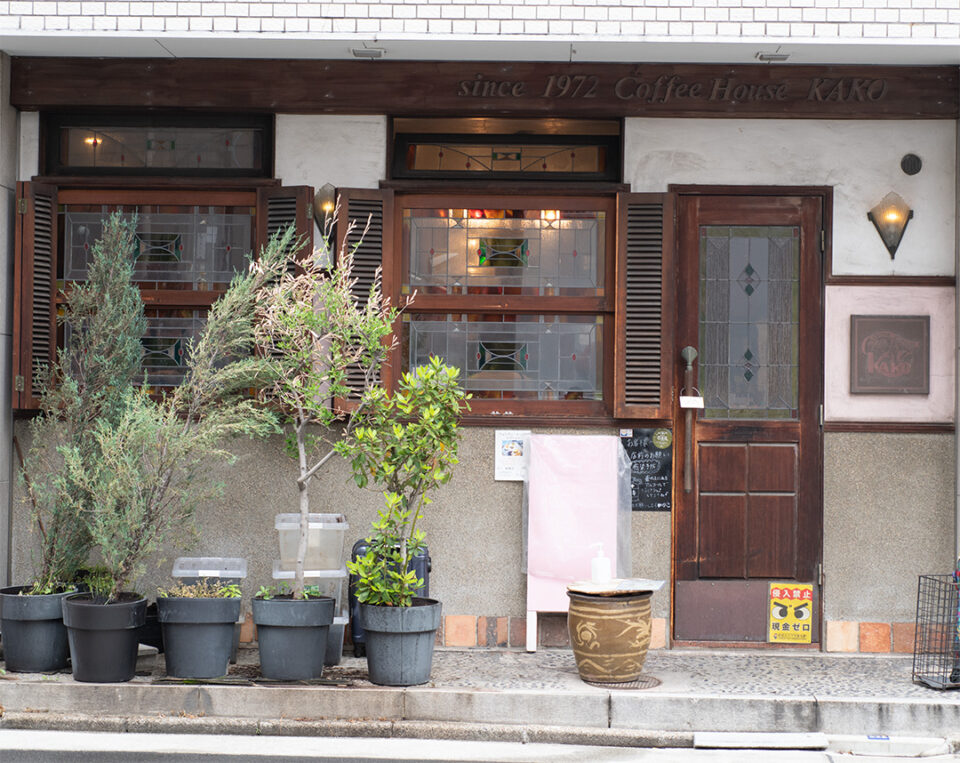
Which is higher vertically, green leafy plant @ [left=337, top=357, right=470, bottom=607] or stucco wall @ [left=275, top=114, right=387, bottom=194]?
stucco wall @ [left=275, top=114, right=387, bottom=194]

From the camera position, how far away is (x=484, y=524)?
8.95 meters

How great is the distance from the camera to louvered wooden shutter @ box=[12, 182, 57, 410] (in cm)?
885

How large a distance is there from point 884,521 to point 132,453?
5537 mm

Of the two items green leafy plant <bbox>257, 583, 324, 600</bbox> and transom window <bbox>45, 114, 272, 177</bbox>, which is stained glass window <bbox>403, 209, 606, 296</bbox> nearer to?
transom window <bbox>45, 114, 272, 177</bbox>

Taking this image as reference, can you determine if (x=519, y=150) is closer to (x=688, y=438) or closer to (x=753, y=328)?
(x=753, y=328)

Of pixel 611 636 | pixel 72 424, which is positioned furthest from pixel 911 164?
pixel 72 424

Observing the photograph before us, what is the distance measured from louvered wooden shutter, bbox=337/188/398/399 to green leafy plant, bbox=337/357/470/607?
1.33 metres

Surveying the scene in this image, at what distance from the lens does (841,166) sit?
8984 mm

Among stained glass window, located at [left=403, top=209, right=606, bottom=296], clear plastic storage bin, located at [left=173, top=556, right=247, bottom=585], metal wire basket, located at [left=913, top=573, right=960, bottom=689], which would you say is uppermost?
stained glass window, located at [left=403, top=209, right=606, bottom=296]

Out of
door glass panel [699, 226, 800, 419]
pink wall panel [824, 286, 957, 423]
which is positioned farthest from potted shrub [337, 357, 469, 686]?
pink wall panel [824, 286, 957, 423]

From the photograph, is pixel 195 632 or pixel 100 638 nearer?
pixel 100 638

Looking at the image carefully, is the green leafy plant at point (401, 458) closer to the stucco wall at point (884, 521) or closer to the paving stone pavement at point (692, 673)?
the paving stone pavement at point (692, 673)

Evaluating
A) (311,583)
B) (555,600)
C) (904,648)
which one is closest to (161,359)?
(311,583)

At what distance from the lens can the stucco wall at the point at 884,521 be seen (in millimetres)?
8891
